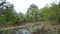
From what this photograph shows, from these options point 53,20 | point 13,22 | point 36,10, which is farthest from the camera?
point 36,10

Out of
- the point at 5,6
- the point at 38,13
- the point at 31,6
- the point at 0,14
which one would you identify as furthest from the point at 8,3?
the point at 31,6

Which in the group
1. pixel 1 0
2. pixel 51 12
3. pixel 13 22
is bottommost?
pixel 13 22

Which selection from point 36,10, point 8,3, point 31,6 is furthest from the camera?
point 31,6

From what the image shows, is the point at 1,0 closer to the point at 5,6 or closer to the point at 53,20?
the point at 5,6

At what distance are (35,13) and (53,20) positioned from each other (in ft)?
26.4

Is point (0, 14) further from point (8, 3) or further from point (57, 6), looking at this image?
point (57, 6)

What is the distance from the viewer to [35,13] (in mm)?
21562

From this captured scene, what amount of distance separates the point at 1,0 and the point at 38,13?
5163 millimetres

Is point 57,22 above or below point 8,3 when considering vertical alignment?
below

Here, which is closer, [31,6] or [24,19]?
[24,19]

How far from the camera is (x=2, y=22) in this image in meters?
16.1

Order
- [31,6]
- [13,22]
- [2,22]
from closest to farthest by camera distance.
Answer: [2,22], [13,22], [31,6]

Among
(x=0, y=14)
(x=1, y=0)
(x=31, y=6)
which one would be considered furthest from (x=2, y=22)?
(x=31, y=6)

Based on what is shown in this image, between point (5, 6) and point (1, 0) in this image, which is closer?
point (5, 6)
